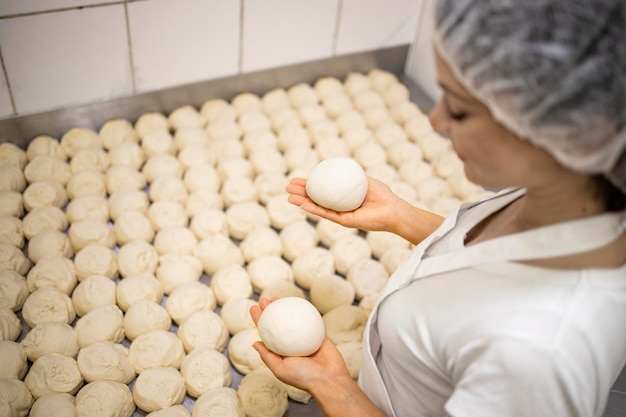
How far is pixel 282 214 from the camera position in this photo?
73.7 inches

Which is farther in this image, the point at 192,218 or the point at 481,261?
the point at 192,218

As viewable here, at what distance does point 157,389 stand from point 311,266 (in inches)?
23.8

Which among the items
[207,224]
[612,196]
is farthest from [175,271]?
[612,196]

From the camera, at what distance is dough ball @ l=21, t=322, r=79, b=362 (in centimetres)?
139

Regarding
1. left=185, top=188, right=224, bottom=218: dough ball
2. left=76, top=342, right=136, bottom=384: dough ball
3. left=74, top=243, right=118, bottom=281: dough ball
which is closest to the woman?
left=76, top=342, right=136, bottom=384: dough ball

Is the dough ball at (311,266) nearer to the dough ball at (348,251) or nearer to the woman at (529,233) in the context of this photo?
the dough ball at (348,251)

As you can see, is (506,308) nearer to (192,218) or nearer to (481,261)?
(481,261)

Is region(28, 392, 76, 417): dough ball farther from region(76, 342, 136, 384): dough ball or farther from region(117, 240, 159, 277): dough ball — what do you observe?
region(117, 240, 159, 277): dough ball

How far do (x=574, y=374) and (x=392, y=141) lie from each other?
1570mm

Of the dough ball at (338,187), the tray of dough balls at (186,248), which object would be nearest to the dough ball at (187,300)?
the tray of dough balls at (186,248)

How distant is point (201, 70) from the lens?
2.10 metres

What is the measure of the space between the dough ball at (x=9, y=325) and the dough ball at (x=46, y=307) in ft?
0.08

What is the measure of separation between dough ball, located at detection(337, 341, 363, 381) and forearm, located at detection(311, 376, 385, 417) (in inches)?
18.3

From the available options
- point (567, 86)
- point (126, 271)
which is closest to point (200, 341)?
point (126, 271)
